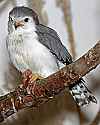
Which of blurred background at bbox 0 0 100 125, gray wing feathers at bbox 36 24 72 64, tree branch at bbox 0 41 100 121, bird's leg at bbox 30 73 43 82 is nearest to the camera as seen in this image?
tree branch at bbox 0 41 100 121

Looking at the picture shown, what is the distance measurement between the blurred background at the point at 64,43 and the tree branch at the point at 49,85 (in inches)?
14.3

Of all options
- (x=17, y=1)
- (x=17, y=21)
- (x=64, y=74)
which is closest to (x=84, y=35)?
(x=17, y=1)

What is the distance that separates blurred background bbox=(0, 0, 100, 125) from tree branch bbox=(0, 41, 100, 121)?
1.19 feet

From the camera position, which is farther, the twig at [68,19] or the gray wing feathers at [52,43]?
the twig at [68,19]

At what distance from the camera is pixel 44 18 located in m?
1.19

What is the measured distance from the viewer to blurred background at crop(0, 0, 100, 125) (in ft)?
3.86

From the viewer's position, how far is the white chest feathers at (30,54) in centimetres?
91

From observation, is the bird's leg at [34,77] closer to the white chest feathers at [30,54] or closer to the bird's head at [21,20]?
the white chest feathers at [30,54]

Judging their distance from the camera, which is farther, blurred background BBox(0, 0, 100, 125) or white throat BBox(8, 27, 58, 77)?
blurred background BBox(0, 0, 100, 125)

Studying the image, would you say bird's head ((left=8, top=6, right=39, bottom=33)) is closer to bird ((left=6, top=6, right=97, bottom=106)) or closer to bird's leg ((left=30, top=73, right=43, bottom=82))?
bird ((left=6, top=6, right=97, bottom=106))

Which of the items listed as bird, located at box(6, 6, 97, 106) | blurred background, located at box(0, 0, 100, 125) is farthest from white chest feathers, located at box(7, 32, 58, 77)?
blurred background, located at box(0, 0, 100, 125)

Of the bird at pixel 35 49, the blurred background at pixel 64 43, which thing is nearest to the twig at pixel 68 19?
the blurred background at pixel 64 43

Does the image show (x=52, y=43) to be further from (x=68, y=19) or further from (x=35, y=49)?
(x=68, y=19)

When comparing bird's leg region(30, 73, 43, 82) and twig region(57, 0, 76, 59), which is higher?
twig region(57, 0, 76, 59)
